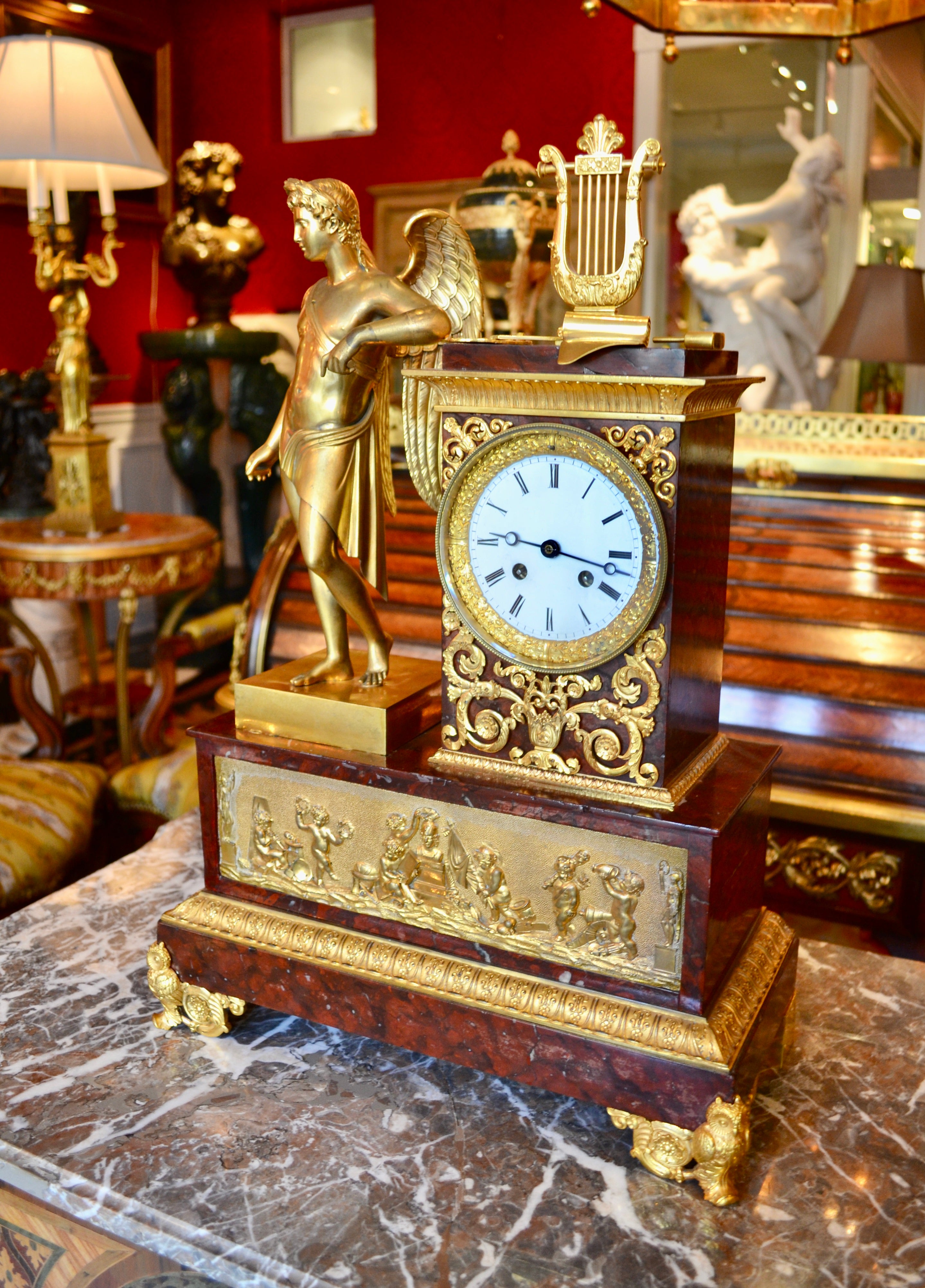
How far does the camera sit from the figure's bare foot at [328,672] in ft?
4.84

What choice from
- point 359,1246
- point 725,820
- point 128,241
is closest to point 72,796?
point 359,1246

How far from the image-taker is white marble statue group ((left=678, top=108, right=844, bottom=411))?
4.52m

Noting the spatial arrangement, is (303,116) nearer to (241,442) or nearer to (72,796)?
(241,442)

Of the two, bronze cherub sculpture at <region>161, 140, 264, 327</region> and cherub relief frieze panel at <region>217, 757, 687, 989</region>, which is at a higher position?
bronze cherub sculpture at <region>161, 140, 264, 327</region>

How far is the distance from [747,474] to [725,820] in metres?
3.19

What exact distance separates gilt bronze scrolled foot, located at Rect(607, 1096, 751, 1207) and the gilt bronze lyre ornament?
2.72 ft

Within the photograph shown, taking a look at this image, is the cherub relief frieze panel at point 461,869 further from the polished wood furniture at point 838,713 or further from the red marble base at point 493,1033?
the polished wood furniture at point 838,713

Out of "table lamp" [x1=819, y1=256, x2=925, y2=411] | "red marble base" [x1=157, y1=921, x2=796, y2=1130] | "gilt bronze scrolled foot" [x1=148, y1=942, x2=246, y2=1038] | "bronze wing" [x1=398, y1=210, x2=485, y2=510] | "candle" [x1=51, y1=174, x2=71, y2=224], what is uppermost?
"candle" [x1=51, y1=174, x2=71, y2=224]

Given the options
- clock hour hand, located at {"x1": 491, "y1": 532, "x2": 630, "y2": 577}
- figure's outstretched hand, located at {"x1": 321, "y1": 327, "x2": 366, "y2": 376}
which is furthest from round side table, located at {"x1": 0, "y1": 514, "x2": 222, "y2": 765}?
clock hour hand, located at {"x1": 491, "y1": 532, "x2": 630, "y2": 577}

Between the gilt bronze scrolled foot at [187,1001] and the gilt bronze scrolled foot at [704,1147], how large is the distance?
1.85ft

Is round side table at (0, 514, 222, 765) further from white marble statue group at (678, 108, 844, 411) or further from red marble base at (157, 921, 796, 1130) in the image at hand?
white marble statue group at (678, 108, 844, 411)

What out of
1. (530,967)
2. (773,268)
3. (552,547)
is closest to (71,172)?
(552,547)

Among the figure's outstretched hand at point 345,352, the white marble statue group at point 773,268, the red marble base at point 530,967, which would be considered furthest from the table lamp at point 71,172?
the white marble statue group at point 773,268

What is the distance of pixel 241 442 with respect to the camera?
18.0 ft
